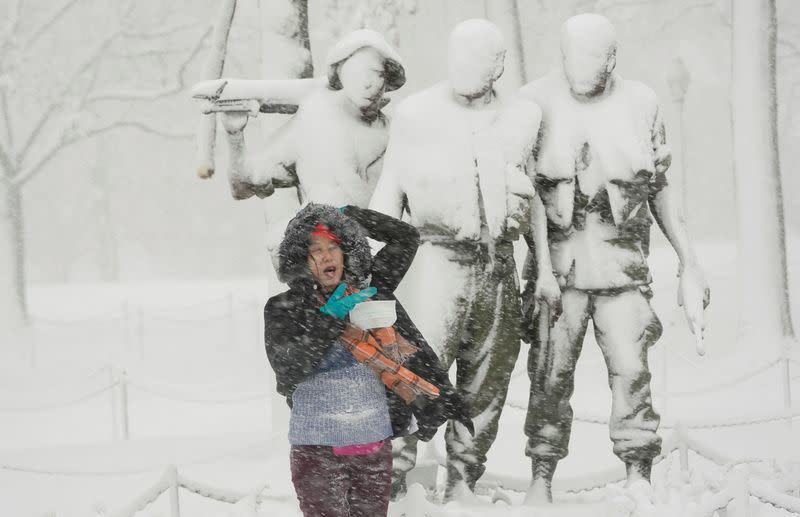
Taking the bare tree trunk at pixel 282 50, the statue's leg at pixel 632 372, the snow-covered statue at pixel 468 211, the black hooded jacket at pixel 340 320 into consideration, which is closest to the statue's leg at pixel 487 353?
the snow-covered statue at pixel 468 211

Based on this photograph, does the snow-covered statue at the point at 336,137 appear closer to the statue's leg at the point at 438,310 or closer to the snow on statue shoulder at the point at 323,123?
the snow on statue shoulder at the point at 323,123

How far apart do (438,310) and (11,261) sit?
1164 centimetres

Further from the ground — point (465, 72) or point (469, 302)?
point (465, 72)

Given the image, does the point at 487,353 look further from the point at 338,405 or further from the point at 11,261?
the point at 11,261

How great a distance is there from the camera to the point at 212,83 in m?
3.81

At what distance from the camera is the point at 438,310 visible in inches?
147

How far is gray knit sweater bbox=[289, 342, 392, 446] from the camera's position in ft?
9.62

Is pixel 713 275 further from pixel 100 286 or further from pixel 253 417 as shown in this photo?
pixel 100 286

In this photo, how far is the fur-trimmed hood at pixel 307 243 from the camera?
116 inches

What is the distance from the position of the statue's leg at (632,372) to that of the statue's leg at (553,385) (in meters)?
0.11

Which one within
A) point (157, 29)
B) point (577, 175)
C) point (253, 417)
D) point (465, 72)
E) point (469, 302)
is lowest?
point (253, 417)

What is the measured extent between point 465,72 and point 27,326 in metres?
11.6

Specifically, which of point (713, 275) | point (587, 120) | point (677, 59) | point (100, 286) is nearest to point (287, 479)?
point (587, 120)

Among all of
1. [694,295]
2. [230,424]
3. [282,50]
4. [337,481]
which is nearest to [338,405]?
[337,481]
